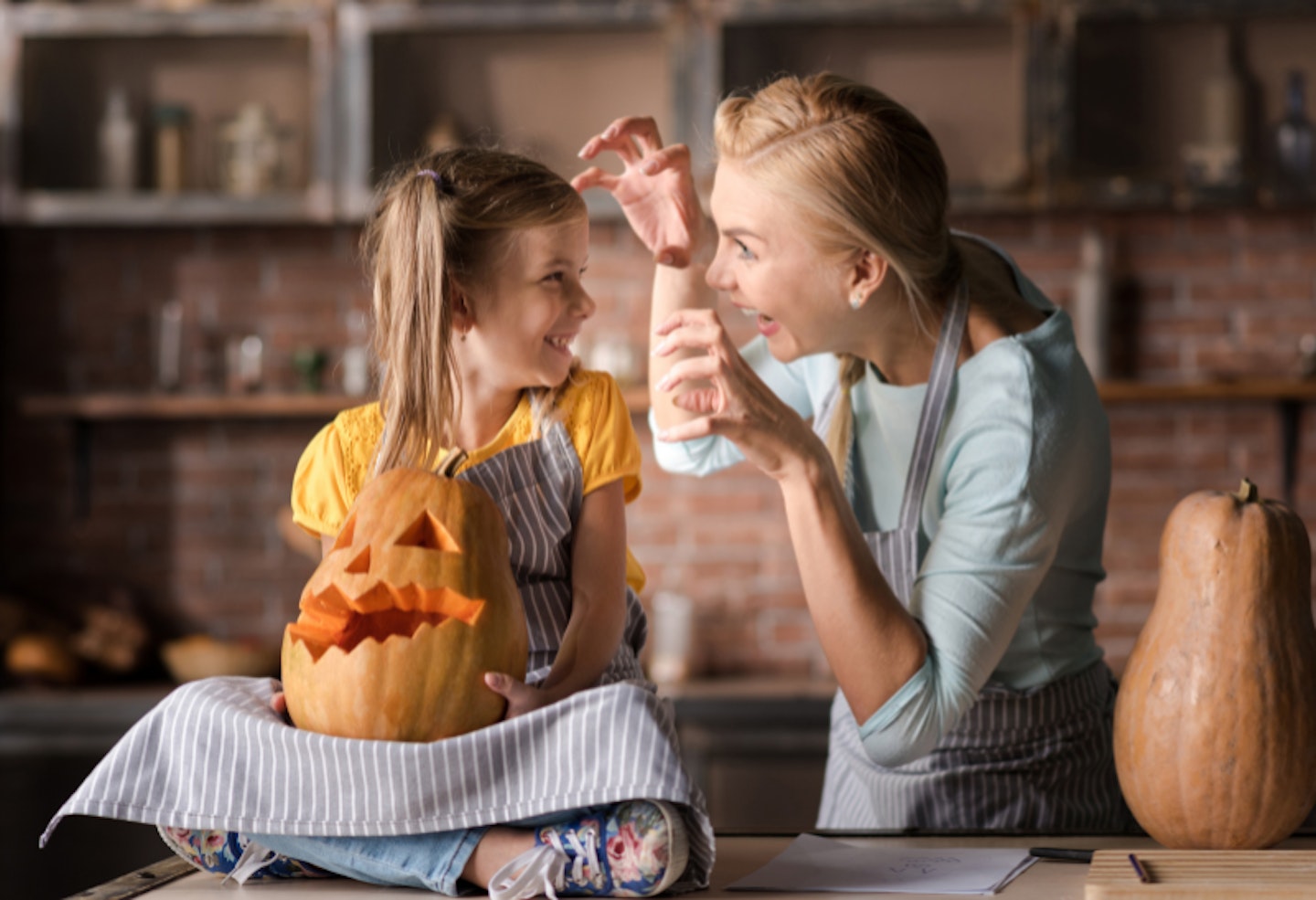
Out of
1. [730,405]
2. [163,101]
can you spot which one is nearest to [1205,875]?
[730,405]

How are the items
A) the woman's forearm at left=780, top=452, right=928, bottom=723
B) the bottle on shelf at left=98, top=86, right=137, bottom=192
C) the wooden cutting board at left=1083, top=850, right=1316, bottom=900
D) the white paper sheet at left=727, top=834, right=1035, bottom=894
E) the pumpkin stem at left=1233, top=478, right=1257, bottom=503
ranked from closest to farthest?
the wooden cutting board at left=1083, top=850, right=1316, bottom=900 < the white paper sheet at left=727, top=834, right=1035, bottom=894 < the pumpkin stem at left=1233, top=478, right=1257, bottom=503 < the woman's forearm at left=780, top=452, right=928, bottom=723 < the bottle on shelf at left=98, top=86, right=137, bottom=192

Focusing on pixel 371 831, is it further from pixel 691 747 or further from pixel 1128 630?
pixel 1128 630

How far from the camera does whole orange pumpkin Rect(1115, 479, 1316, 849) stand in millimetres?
1042

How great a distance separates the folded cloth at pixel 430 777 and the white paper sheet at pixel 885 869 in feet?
0.29

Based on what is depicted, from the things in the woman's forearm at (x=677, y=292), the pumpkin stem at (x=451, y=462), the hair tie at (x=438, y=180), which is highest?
the hair tie at (x=438, y=180)

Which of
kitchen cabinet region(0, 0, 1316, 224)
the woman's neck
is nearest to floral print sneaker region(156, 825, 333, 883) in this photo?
the woman's neck

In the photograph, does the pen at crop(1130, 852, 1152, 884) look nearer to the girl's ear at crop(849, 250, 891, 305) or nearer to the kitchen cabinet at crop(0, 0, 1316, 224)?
the girl's ear at crop(849, 250, 891, 305)

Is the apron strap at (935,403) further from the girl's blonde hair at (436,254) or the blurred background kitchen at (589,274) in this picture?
the blurred background kitchen at (589,274)

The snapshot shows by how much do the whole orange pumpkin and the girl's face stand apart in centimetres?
52

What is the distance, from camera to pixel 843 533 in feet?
4.04

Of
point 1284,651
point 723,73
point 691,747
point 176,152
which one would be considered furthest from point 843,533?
point 176,152

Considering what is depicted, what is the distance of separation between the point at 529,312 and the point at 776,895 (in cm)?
53

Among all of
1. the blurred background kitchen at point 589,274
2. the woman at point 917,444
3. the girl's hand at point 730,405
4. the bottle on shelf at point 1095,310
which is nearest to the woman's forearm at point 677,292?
the woman at point 917,444

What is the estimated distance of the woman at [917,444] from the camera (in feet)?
4.16
